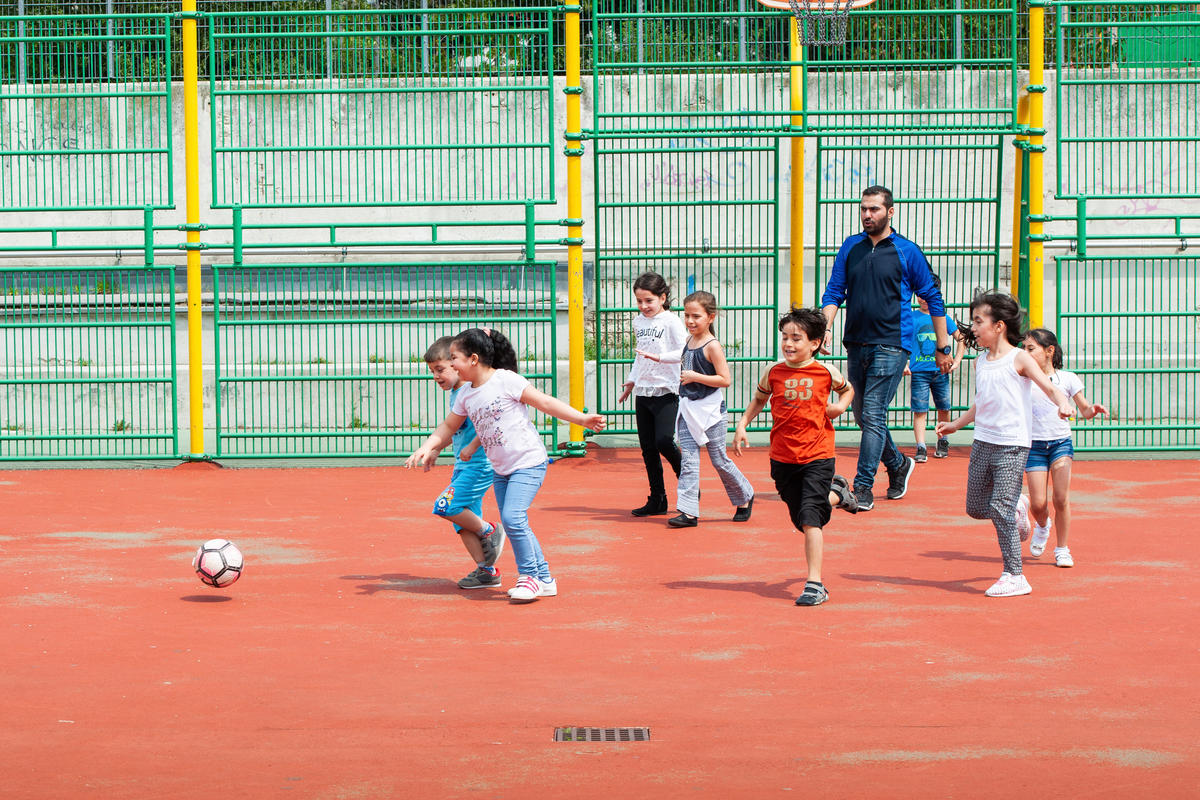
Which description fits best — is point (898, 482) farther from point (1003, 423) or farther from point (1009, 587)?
point (1009, 587)

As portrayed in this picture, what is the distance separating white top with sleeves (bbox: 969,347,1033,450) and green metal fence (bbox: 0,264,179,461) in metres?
7.57

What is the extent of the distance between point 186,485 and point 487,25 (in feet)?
16.1

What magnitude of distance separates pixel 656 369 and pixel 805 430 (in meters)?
2.26

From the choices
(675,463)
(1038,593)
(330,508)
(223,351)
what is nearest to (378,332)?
(223,351)

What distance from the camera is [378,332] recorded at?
12.7 meters

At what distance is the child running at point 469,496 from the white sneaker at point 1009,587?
8.48 ft

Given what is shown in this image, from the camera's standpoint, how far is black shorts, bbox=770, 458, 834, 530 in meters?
7.16

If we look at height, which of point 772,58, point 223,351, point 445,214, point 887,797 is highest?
point 772,58

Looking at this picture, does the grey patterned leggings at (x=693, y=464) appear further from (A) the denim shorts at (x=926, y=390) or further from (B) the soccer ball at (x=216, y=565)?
(A) the denim shorts at (x=926, y=390)

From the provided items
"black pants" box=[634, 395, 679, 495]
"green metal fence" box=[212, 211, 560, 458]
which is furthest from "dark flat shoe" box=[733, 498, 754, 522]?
"green metal fence" box=[212, 211, 560, 458]

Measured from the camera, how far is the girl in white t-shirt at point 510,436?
7.18m

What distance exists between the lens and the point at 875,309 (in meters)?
9.59

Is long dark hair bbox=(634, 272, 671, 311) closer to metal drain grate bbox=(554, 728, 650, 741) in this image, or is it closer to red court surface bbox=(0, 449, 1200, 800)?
red court surface bbox=(0, 449, 1200, 800)

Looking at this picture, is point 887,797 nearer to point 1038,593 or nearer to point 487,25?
point 1038,593
